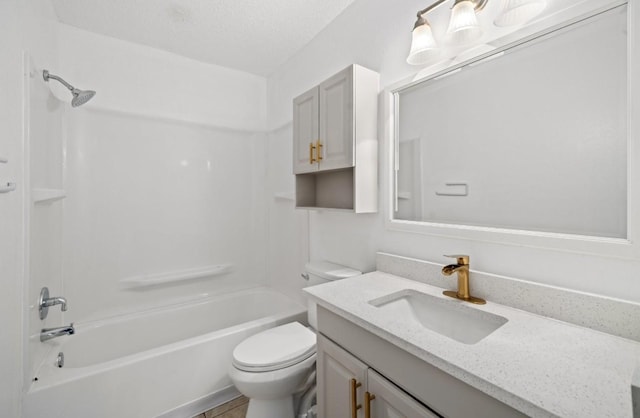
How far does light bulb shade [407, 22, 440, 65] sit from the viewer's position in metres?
1.21

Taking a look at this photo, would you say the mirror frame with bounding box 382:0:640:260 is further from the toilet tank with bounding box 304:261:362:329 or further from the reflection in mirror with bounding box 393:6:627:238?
the toilet tank with bounding box 304:261:362:329

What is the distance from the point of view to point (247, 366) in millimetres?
1352

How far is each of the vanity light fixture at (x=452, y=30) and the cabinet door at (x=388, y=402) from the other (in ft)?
4.25

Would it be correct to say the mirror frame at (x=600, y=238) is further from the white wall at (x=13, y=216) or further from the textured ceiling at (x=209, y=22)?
the white wall at (x=13, y=216)

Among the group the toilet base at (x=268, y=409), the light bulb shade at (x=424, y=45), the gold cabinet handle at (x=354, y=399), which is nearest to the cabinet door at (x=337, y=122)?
the light bulb shade at (x=424, y=45)

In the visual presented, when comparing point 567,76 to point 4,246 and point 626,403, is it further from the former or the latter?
point 4,246

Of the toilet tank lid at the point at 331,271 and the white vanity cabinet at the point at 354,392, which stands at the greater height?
the toilet tank lid at the point at 331,271

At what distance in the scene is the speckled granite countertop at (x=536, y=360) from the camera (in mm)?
533

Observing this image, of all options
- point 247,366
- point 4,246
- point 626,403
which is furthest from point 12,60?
point 626,403

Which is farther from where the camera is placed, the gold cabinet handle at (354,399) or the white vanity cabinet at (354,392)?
the gold cabinet handle at (354,399)

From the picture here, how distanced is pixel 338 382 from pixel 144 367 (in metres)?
1.15

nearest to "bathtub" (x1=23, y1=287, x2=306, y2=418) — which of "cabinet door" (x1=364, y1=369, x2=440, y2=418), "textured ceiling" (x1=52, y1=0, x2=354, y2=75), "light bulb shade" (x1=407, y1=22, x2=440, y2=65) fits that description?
"cabinet door" (x1=364, y1=369, x2=440, y2=418)

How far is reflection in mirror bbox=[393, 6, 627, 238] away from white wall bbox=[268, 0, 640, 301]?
0.34ft

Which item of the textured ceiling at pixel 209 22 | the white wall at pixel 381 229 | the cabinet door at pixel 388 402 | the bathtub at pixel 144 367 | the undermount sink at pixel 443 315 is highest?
the textured ceiling at pixel 209 22
